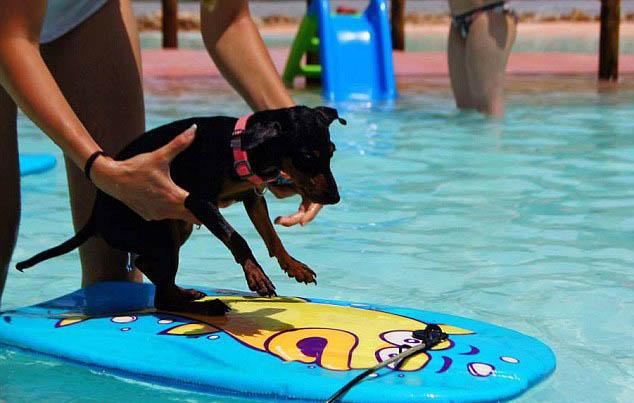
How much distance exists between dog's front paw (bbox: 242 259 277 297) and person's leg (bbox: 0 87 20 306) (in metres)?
0.88

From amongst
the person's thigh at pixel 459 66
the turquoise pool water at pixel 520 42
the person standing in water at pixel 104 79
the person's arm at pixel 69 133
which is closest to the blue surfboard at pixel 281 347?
the person standing in water at pixel 104 79

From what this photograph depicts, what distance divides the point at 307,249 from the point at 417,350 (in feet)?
5.31

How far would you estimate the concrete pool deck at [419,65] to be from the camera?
1105 centimetres

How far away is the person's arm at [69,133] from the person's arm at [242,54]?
54 cm

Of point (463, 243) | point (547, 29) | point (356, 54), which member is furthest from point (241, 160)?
point (547, 29)

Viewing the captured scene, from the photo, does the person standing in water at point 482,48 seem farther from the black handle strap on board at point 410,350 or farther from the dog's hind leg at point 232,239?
the dog's hind leg at point 232,239

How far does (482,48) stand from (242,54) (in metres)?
4.71

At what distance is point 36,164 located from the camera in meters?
6.07

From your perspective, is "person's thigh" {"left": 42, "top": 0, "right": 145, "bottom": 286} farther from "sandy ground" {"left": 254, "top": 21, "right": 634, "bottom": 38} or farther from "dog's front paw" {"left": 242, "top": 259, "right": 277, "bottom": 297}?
"sandy ground" {"left": 254, "top": 21, "right": 634, "bottom": 38}

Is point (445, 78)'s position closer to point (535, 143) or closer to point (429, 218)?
point (535, 143)

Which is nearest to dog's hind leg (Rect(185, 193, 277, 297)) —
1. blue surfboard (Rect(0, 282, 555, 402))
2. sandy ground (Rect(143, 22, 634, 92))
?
blue surfboard (Rect(0, 282, 555, 402))

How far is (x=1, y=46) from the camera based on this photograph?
272cm

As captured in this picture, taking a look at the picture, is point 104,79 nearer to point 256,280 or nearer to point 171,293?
point 171,293

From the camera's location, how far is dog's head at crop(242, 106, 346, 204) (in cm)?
270
